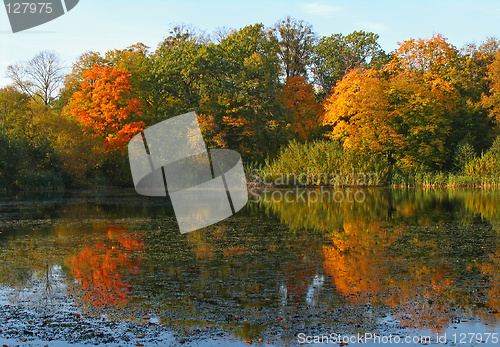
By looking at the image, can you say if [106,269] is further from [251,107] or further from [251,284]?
[251,107]

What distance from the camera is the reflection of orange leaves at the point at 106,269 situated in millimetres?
5891

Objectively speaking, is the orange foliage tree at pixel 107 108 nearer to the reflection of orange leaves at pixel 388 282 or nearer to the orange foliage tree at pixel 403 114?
the orange foliage tree at pixel 403 114

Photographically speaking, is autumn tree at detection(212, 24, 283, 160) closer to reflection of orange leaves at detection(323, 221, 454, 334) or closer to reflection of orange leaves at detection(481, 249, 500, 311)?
reflection of orange leaves at detection(323, 221, 454, 334)

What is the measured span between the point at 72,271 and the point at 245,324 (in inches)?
138

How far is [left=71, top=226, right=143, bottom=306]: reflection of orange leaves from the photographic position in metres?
5.89

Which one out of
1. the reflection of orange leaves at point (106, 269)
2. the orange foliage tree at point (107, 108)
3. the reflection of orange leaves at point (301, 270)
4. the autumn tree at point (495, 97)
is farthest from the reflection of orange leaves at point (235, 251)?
the autumn tree at point (495, 97)

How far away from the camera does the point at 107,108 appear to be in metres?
32.3

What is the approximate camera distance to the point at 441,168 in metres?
33.3

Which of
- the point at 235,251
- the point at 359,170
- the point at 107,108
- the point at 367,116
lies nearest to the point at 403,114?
the point at 367,116

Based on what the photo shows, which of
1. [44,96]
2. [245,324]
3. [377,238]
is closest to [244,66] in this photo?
[44,96]

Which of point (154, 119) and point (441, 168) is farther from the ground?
point (154, 119)

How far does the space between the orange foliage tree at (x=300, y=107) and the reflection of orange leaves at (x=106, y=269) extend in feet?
93.7

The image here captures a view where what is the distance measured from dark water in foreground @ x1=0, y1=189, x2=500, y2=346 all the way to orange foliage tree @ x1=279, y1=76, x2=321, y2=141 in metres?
26.0

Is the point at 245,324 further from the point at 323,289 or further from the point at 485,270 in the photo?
the point at 485,270
